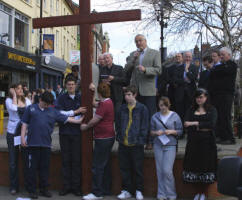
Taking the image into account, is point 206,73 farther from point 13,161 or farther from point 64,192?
point 13,161

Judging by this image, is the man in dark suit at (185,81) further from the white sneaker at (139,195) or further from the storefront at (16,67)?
the storefront at (16,67)

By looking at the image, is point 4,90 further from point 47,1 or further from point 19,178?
point 19,178

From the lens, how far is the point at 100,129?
536 centimetres

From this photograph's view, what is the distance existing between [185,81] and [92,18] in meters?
2.53

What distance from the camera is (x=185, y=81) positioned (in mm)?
6914

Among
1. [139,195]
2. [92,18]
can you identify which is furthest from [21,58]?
[139,195]

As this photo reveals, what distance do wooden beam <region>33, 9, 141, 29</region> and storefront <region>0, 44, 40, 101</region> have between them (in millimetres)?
12845

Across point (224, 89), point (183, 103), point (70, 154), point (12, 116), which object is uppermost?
point (224, 89)

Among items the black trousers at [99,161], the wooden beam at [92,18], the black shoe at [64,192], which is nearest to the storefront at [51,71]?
the wooden beam at [92,18]

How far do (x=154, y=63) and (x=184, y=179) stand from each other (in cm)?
205

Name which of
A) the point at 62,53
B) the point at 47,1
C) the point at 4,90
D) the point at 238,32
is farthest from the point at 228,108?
the point at 62,53

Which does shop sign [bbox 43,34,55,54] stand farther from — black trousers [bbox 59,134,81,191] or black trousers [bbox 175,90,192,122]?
black trousers [bbox 59,134,81,191]

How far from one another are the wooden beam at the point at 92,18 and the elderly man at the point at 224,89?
206 centimetres

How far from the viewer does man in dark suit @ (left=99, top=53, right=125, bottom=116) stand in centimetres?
608
